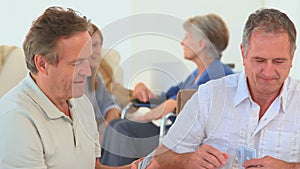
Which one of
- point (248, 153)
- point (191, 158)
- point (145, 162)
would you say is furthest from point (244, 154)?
point (145, 162)

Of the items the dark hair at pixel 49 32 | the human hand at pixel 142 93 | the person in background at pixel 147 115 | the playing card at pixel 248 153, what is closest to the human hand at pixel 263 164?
the playing card at pixel 248 153

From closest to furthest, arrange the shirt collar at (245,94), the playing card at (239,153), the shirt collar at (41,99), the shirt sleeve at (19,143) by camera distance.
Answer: the shirt sleeve at (19,143) < the shirt collar at (41,99) < the playing card at (239,153) < the shirt collar at (245,94)

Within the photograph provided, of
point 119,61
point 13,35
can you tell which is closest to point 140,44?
point 119,61

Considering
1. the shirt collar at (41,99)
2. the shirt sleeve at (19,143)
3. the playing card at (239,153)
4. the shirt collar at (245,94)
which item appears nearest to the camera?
the shirt sleeve at (19,143)

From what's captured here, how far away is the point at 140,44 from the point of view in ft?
4.92

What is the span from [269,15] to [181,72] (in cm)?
35

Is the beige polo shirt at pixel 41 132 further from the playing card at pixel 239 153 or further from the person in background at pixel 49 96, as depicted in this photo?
the playing card at pixel 239 153

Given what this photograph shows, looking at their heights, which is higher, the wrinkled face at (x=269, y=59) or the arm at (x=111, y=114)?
the wrinkled face at (x=269, y=59)

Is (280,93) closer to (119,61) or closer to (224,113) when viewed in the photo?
(224,113)

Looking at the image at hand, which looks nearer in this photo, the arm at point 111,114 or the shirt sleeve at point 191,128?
the arm at point 111,114

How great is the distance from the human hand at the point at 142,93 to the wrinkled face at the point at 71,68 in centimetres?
19

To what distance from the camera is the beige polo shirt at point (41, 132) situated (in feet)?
4.66

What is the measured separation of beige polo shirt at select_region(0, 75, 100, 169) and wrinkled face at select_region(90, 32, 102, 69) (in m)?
0.16

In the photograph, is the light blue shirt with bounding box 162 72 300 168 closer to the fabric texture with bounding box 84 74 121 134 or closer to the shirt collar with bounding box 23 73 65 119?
the fabric texture with bounding box 84 74 121 134
